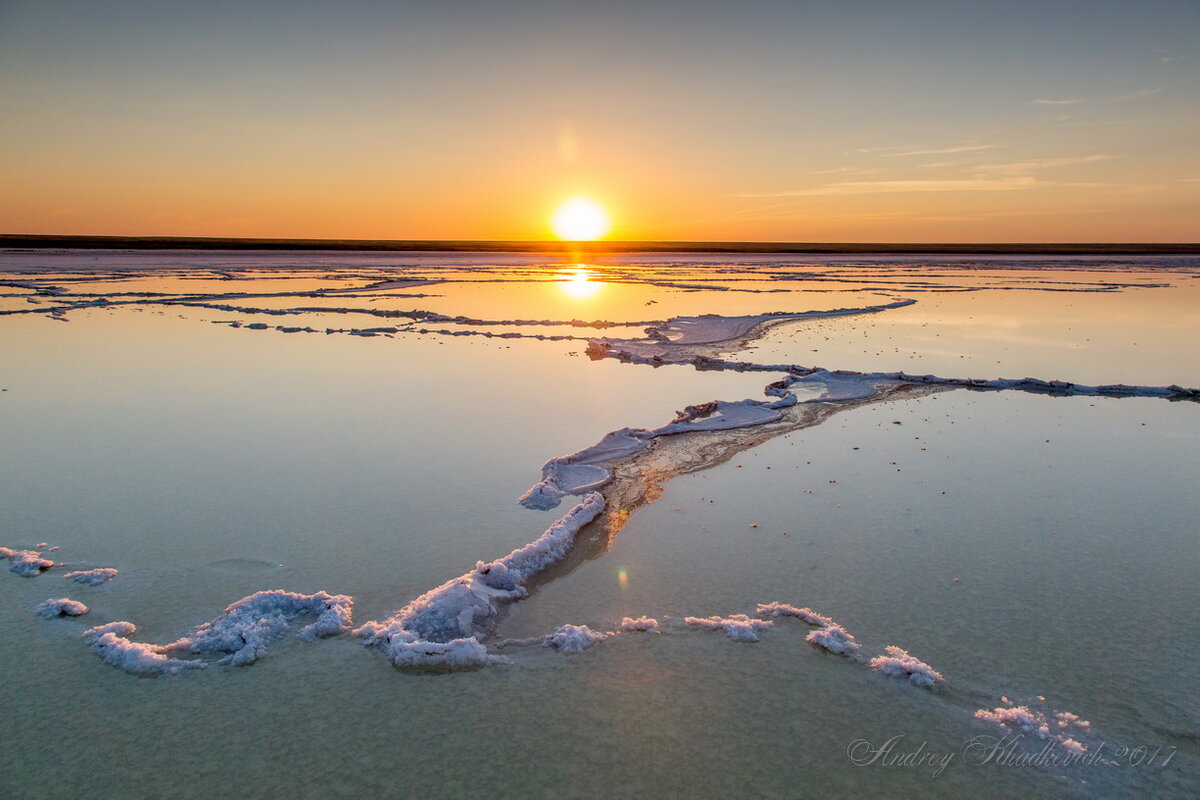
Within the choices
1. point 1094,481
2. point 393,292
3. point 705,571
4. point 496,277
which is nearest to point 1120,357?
point 1094,481

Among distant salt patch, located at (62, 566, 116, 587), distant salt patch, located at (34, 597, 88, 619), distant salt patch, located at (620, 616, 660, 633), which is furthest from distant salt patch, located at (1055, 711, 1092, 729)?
distant salt patch, located at (62, 566, 116, 587)

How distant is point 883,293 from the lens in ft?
90.8

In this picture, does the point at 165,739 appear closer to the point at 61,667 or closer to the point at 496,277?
the point at 61,667

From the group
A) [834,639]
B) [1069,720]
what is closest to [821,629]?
[834,639]

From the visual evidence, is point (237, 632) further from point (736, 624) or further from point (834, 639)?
point (834, 639)

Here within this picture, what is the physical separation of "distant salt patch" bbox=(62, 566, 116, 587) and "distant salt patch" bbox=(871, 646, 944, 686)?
503 centimetres

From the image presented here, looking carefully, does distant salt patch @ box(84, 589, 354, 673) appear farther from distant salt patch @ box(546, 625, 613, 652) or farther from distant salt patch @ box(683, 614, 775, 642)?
distant salt patch @ box(683, 614, 775, 642)

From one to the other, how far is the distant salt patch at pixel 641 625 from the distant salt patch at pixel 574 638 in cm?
12

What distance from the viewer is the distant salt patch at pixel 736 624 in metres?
4.00

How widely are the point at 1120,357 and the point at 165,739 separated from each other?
1589 centimetres

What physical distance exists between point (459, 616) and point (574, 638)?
0.76 m

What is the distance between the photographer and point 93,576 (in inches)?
179

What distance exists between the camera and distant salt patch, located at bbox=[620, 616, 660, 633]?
4.07m

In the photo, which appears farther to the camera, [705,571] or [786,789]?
[705,571]
